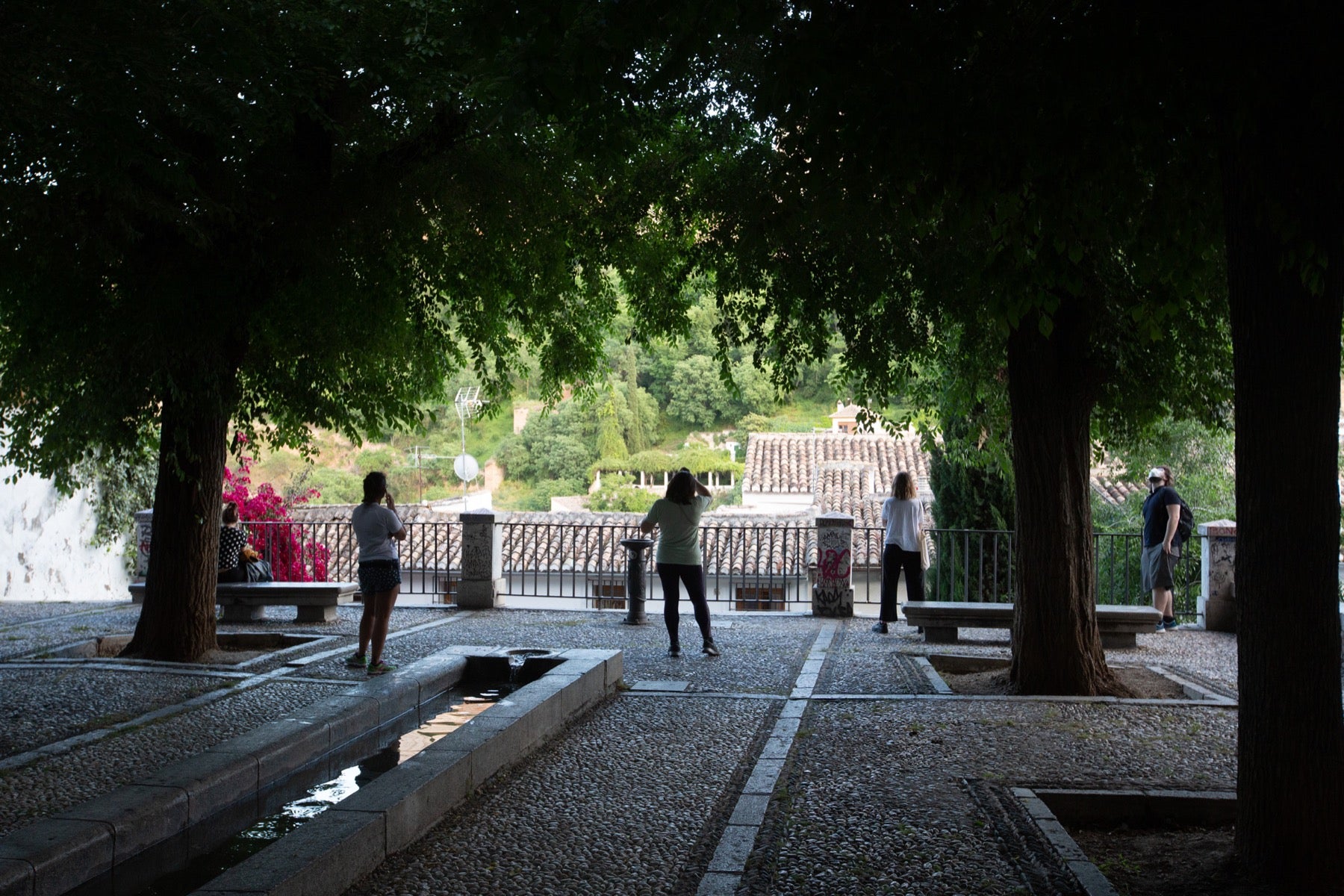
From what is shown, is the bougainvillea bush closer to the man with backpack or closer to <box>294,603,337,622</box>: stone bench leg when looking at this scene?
<box>294,603,337,622</box>: stone bench leg

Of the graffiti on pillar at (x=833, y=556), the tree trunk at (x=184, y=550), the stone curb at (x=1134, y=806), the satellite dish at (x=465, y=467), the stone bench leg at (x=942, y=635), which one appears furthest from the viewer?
the satellite dish at (x=465, y=467)

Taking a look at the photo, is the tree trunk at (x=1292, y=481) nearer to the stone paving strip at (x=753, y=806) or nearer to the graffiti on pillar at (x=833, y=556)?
the stone paving strip at (x=753, y=806)

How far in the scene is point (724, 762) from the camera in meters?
6.23

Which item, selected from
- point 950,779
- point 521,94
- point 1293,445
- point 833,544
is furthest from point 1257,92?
point 833,544

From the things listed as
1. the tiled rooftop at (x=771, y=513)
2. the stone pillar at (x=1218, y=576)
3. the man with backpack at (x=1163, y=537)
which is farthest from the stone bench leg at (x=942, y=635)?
the tiled rooftop at (x=771, y=513)

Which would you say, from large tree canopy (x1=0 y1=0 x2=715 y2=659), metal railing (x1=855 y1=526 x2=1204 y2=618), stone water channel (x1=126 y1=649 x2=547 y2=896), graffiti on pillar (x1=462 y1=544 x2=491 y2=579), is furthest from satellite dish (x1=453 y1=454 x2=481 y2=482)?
stone water channel (x1=126 y1=649 x2=547 y2=896)

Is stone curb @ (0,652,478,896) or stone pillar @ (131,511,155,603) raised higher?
stone pillar @ (131,511,155,603)

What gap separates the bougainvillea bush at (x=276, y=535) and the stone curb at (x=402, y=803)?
32.1 feet

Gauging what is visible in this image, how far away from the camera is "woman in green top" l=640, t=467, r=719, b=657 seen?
10078 millimetres

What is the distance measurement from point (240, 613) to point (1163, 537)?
10.6 m

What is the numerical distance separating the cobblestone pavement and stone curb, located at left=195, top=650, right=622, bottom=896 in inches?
4.4

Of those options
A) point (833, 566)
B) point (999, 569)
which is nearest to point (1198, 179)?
point (833, 566)

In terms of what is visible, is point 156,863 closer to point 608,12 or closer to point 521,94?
point 521,94

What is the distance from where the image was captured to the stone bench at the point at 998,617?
35.9 feet
